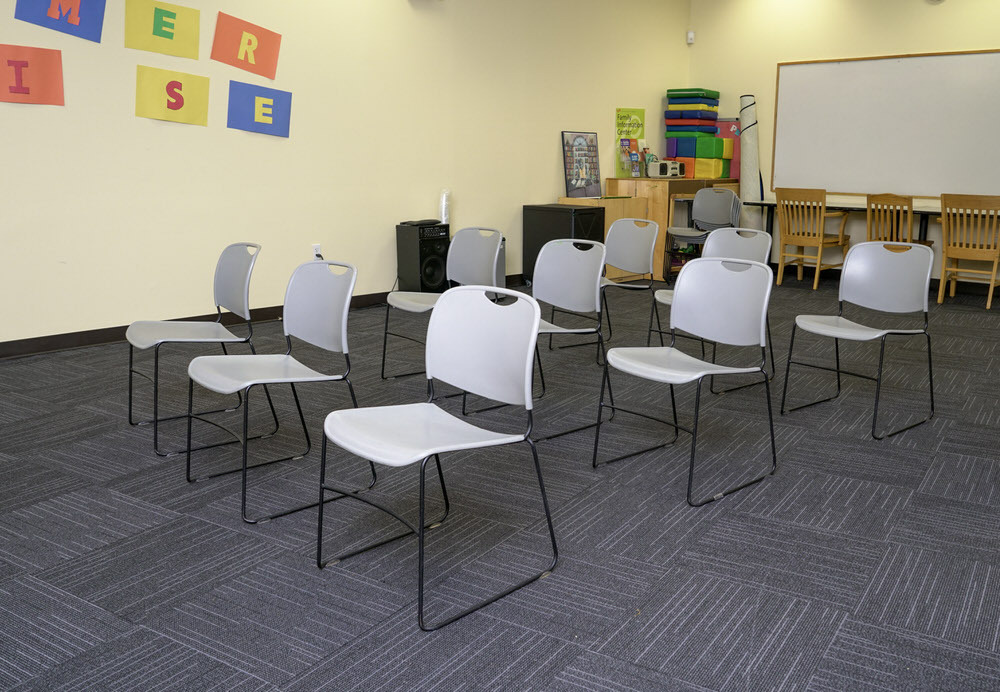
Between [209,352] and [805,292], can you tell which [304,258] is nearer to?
[209,352]

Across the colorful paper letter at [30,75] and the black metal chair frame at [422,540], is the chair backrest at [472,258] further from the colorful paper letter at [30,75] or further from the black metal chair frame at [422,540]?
the colorful paper letter at [30,75]

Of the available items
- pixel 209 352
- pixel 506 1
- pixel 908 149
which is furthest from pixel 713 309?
pixel 908 149

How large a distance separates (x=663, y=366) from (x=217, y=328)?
1.94 metres

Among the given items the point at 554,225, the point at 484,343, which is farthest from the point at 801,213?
the point at 484,343

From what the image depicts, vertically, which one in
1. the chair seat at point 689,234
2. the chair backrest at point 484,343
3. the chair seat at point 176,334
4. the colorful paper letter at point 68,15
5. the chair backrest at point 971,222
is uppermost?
the colorful paper letter at point 68,15

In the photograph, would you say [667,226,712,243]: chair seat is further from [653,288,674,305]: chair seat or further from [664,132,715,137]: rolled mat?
[653,288,674,305]: chair seat

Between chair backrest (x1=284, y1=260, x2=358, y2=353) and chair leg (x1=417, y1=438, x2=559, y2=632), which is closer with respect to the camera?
chair leg (x1=417, y1=438, x2=559, y2=632)

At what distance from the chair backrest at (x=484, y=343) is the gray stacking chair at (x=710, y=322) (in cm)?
77

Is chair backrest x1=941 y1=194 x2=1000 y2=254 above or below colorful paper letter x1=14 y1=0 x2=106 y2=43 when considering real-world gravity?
below

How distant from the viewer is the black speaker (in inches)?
262

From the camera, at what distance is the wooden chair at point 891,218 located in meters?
7.28

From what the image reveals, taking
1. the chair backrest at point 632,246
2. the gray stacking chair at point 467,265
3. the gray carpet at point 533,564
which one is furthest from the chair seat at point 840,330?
the gray stacking chair at point 467,265

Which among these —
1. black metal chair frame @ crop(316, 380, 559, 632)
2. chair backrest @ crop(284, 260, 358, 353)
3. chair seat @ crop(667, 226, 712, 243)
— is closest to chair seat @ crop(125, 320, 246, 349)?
chair backrest @ crop(284, 260, 358, 353)

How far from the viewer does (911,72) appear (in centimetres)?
780
